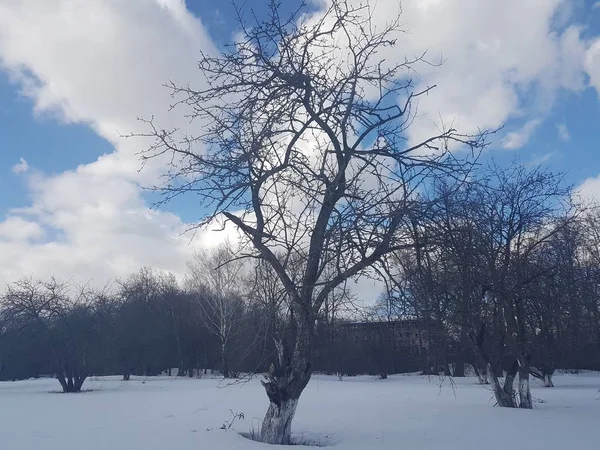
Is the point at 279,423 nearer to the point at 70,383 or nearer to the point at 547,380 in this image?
the point at 70,383

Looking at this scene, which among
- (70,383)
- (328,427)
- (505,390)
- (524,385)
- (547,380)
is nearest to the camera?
(328,427)

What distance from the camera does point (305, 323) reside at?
1200 cm

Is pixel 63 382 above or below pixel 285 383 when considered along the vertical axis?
above

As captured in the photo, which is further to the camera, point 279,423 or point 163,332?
point 163,332

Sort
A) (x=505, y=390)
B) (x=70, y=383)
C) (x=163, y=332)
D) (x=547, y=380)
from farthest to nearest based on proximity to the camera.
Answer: (x=163, y=332)
(x=547, y=380)
(x=70, y=383)
(x=505, y=390)

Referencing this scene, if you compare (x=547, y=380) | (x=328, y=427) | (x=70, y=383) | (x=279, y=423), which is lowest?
(x=328, y=427)

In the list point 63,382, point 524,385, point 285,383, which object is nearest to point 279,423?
point 285,383

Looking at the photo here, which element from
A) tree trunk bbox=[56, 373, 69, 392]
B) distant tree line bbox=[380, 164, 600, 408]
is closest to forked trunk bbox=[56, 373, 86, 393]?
tree trunk bbox=[56, 373, 69, 392]

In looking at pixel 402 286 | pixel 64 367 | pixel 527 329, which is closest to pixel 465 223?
pixel 402 286

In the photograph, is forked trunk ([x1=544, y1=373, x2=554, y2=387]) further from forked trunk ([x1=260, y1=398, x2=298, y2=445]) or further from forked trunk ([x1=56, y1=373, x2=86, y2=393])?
forked trunk ([x1=260, y1=398, x2=298, y2=445])

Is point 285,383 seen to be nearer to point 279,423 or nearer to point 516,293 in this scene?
point 279,423

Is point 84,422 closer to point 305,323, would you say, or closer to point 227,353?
point 305,323

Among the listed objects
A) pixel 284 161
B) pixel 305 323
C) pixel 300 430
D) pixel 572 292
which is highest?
pixel 284 161

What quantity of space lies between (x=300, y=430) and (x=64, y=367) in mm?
25967
